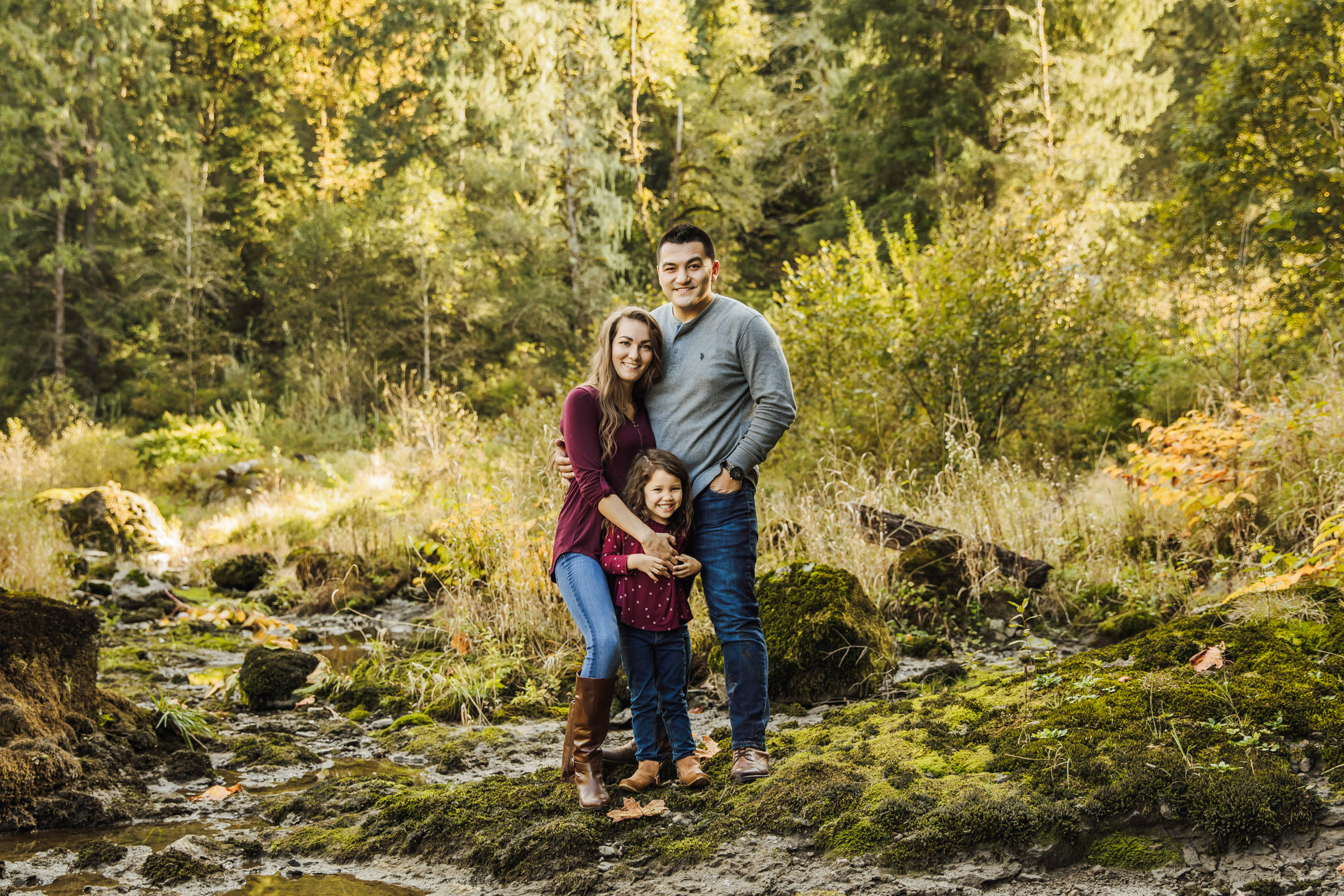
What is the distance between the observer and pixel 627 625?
12.8 feet

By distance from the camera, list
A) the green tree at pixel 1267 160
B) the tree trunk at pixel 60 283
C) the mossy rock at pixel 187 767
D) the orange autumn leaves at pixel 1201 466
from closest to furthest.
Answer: the mossy rock at pixel 187 767, the orange autumn leaves at pixel 1201 466, the green tree at pixel 1267 160, the tree trunk at pixel 60 283

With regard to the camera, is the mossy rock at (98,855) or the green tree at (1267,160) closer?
the mossy rock at (98,855)

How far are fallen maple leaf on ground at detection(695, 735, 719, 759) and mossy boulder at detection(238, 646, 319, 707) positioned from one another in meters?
2.96

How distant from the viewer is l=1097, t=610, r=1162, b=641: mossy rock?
588 centimetres

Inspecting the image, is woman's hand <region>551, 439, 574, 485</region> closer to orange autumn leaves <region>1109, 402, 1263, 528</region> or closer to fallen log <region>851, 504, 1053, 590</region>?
fallen log <region>851, 504, 1053, 590</region>

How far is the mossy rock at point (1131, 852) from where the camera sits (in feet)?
10.1

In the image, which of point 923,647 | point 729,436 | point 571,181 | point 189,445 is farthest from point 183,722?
point 571,181

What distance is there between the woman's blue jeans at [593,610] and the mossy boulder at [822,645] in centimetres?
186

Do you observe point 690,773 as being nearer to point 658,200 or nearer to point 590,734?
point 590,734

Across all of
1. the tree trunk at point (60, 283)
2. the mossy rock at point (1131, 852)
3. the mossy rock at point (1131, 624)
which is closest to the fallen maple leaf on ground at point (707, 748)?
the mossy rock at point (1131, 852)

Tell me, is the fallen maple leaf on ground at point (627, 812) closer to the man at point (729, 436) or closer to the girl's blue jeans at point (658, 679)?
the girl's blue jeans at point (658, 679)

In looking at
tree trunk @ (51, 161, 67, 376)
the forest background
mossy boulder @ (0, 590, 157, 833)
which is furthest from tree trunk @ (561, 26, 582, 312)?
mossy boulder @ (0, 590, 157, 833)

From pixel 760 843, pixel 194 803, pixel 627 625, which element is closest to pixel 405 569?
pixel 194 803

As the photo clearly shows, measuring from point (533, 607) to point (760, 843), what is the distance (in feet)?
11.6
